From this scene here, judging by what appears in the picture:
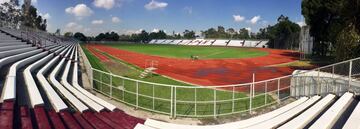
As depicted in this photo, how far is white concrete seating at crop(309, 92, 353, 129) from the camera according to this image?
650 centimetres

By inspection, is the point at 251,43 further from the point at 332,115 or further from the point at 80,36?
the point at 332,115

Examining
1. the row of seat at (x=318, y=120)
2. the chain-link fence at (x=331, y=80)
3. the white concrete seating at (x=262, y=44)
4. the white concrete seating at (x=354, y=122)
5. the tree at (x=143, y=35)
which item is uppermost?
the tree at (x=143, y=35)

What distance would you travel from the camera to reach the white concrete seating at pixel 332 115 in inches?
256

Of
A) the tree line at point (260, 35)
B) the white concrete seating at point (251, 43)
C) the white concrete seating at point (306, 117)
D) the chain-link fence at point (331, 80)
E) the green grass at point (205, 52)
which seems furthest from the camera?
the white concrete seating at point (251, 43)

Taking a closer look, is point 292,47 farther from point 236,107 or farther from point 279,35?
point 236,107

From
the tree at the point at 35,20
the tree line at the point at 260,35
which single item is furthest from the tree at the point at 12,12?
the tree line at the point at 260,35

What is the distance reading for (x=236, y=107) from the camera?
13.7 m

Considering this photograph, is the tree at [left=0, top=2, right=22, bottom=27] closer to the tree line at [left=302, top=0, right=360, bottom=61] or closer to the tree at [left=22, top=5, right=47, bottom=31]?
the tree at [left=22, top=5, right=47, bottom=31]

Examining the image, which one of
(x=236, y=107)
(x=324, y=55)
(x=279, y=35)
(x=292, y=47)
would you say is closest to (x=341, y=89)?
(x=236, y=107)

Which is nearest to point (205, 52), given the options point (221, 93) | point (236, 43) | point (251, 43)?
point (221, 93)

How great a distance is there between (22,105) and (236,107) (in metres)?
9.00

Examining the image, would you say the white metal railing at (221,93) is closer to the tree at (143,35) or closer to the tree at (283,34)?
the tree at (283,34)

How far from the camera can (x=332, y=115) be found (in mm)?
7352

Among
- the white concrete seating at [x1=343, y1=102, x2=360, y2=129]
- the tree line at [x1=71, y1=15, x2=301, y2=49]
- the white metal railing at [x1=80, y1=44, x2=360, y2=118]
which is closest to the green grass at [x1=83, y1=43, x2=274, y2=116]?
the white metal railing at [x1=80, y1=44, x2=360, y2=118]
